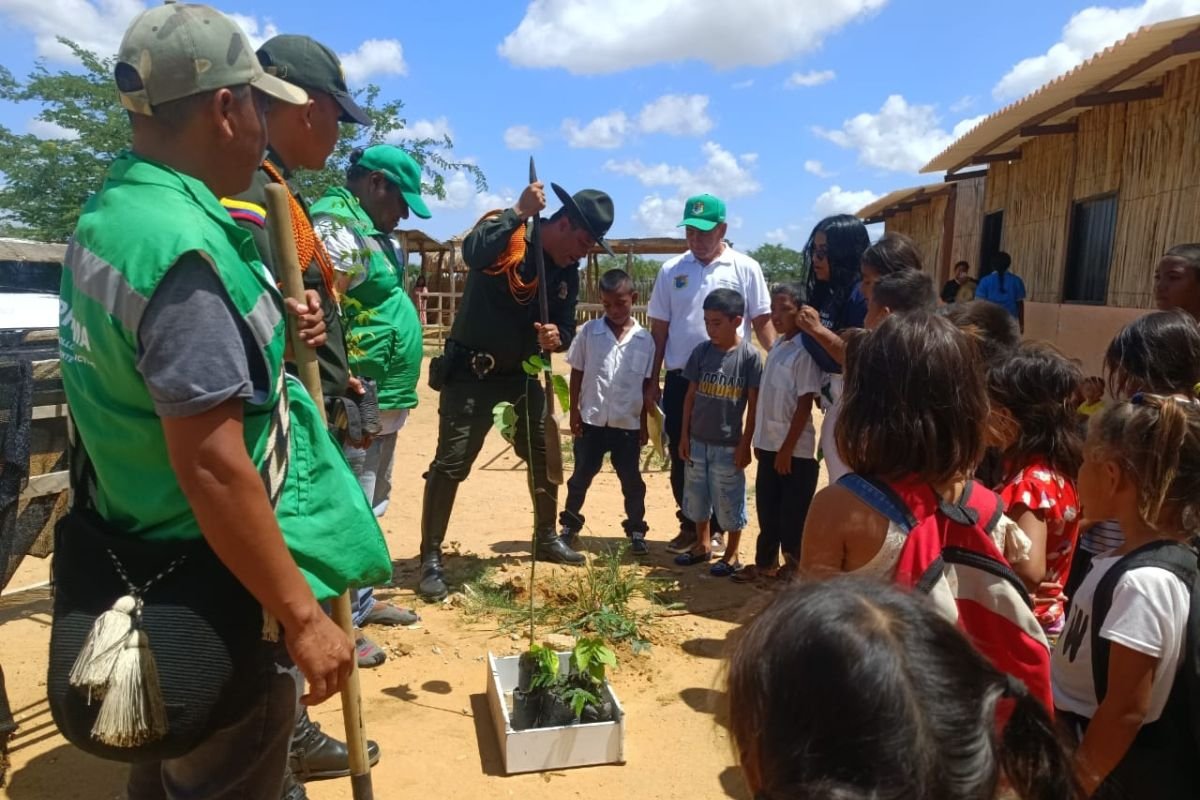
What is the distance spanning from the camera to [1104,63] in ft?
21.4

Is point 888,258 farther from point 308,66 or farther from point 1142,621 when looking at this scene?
point 308,66

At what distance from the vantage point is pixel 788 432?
14.0 ft

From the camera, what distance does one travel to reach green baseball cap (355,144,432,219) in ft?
Result: 11.5

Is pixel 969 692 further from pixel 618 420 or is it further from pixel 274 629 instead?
pixel 618 420

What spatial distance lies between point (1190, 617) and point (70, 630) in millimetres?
2135

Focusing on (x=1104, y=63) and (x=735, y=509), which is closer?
(x=735, y=509)

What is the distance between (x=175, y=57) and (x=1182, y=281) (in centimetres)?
366

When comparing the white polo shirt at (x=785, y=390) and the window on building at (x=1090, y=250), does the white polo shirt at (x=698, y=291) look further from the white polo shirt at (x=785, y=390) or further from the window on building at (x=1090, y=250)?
the window on building at (x=1090, y=250)

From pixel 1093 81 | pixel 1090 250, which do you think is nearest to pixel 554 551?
pixel 1093 81

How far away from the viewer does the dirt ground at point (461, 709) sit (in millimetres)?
2748

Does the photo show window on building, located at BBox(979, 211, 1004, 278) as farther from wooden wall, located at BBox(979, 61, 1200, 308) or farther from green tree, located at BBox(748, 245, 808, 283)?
green tree, located at BBox(748, 245, 808, 283)

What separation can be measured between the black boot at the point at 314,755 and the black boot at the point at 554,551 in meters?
2.21

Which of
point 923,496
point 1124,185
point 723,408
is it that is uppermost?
point 1124,185

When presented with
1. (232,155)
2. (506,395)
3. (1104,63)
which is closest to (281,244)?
(232,155)
